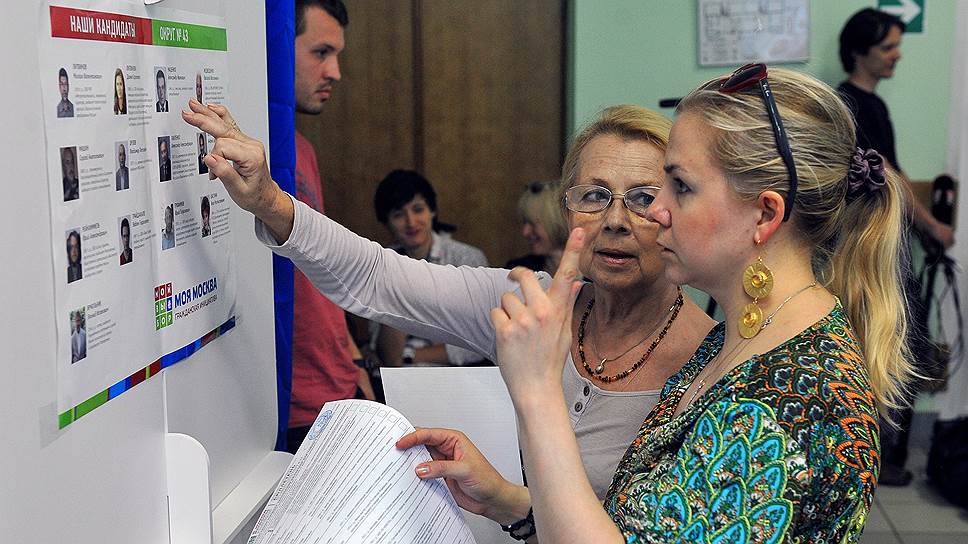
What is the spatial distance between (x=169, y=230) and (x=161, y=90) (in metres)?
0.17

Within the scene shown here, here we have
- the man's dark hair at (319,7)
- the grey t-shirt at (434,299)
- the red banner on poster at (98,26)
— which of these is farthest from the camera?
the man's dark hair at (319,7)

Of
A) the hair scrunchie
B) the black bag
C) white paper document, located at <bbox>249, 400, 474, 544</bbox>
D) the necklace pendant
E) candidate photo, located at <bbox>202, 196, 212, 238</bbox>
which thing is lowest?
the black bag

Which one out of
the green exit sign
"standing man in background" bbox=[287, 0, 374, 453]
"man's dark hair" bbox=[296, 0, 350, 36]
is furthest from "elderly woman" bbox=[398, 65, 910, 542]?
the green exit sign

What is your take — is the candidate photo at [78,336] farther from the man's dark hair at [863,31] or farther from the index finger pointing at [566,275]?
the man's dark hair at [863,31]

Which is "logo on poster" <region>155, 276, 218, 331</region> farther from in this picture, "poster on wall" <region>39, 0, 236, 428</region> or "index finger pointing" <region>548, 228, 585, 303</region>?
"index finger pointing" <region>548, 228, 585, 303</region>

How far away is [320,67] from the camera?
2.68 meters

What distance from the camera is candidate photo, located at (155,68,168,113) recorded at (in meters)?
1.17

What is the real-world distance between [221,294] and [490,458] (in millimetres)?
487

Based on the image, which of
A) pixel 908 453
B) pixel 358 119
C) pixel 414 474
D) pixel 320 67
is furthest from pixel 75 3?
pixel 908 453

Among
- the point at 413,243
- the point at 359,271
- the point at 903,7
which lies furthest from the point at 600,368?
the point at 903,7

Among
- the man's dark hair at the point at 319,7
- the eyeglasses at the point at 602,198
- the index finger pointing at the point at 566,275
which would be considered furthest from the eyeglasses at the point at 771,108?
the man's dark hair at the point at 319,7

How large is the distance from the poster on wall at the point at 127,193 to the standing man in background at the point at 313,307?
921mm

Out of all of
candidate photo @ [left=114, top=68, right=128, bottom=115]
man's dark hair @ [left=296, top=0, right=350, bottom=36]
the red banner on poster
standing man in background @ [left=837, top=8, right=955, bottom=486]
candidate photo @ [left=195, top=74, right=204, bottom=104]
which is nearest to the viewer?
the red banner on poster

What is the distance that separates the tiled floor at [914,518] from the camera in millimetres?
3508
